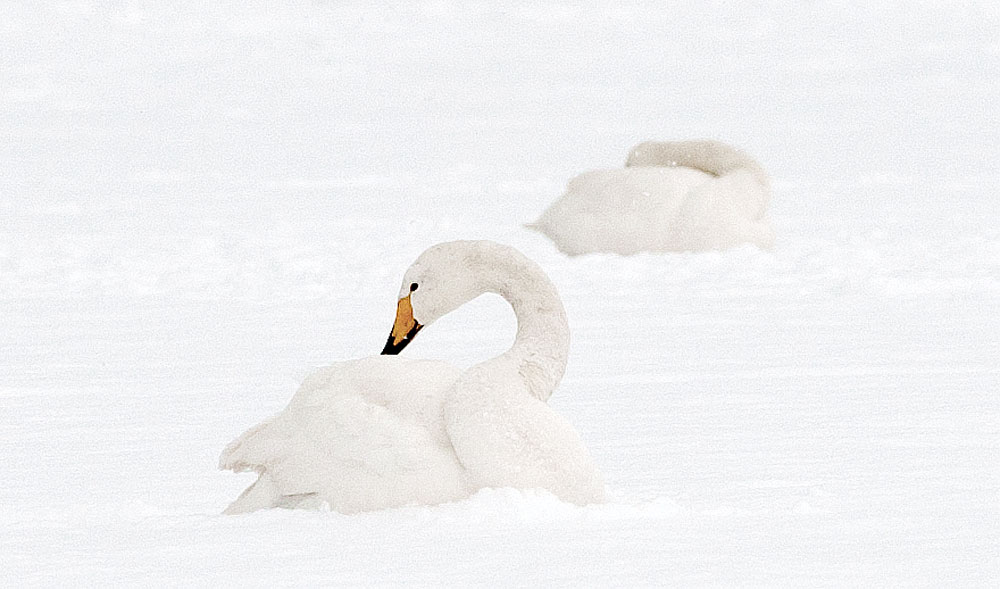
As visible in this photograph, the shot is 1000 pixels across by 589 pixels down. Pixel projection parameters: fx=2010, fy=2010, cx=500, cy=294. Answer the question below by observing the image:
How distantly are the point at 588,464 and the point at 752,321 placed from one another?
4452 mm

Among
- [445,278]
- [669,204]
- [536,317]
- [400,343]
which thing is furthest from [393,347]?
[669,204]

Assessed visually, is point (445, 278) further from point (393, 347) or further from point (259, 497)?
point (259, 497)

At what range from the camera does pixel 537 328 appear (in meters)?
4.84

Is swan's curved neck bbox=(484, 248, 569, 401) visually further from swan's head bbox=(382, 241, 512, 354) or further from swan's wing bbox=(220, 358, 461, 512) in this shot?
swan's wing bbox=(220, 358, 461, 512)

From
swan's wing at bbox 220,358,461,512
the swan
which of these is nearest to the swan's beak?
swan's wing at bbox 220,358,461,512

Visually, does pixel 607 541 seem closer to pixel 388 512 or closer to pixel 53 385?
pixel 388 512

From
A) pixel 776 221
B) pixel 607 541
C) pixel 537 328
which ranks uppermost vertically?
pixel 537 328

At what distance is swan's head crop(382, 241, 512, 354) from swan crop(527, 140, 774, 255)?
23.0 feet

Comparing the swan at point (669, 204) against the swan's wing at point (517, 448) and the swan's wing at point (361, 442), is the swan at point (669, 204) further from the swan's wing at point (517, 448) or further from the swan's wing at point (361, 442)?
the swan's wing at point (517, 448)

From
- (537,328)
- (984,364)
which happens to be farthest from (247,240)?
(537,328)

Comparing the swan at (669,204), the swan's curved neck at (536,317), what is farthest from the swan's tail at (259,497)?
the swan at (669,204)

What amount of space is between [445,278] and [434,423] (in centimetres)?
46

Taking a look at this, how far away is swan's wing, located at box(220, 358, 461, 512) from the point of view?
448 cm

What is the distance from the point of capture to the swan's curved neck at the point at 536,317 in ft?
15.8
